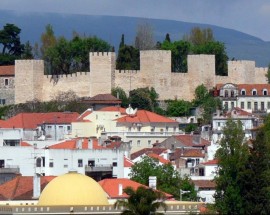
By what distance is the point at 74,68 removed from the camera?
107312mm

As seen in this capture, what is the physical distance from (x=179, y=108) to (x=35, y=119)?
12360 mm

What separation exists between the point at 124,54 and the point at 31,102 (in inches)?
338

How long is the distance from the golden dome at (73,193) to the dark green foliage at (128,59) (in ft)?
182

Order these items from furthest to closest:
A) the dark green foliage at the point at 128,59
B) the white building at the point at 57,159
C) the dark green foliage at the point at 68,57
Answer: the dark green foliage at the point at 68,57 → the dark green foliage at the point at 128,59 → the white building at the point at 57,159

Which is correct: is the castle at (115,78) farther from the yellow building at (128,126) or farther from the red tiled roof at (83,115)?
the red tiled roof at (83,115)

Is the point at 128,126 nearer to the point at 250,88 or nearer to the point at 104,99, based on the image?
the point at 104,99

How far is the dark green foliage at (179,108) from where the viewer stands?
328ft

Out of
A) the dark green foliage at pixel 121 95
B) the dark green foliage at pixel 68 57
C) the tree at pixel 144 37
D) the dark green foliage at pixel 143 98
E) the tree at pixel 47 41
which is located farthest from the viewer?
the tree at pixel 144 37

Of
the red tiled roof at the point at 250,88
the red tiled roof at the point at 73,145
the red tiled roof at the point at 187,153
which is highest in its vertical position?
the red tiled roof at the point at 250,88

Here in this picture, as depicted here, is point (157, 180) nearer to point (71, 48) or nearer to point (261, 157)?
point (261, 157)

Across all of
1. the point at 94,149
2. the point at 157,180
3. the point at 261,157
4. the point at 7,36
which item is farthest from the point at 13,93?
the point at 261,157

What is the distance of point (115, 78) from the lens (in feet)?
332

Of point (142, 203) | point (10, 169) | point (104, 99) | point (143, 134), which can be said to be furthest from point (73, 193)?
point (104, 99)

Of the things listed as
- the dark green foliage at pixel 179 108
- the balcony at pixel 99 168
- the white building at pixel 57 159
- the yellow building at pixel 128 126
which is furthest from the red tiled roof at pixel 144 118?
the balcony at pixel 99 168
